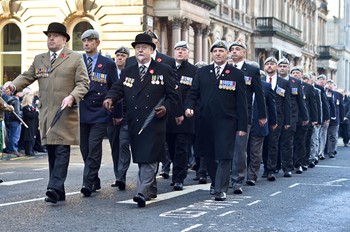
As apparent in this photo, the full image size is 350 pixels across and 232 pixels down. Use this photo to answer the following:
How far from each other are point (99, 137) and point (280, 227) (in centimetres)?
359

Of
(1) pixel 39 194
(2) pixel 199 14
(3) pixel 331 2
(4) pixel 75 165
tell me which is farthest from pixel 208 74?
(3) pixel 331 2

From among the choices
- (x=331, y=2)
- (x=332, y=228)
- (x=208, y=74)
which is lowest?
(x=332, y=228)

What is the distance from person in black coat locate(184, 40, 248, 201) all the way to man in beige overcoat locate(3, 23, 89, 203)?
1584 mm

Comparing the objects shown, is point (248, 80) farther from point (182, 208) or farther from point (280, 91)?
point (182, 208)

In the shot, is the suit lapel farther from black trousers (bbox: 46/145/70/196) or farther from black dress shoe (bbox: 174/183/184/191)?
black dress shoe (bbox: 174/183/184/191)

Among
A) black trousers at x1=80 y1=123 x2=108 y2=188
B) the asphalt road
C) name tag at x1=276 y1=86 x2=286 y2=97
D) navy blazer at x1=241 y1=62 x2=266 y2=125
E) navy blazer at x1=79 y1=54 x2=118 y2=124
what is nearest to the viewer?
the asphalt road

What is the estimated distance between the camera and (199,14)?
4200 centimetres

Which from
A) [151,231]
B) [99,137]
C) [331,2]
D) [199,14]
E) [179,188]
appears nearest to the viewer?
[151,231]

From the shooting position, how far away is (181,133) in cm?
1418

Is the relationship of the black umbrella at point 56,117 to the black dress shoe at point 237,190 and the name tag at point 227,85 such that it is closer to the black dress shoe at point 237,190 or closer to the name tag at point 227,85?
the name tag at point 227,85

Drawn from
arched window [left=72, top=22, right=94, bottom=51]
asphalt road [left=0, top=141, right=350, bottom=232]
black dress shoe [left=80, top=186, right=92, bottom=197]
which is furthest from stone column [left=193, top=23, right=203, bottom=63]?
black dress shoe [left=80, top=186, right=92, bottom=197]

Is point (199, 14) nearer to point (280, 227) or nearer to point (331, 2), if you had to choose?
point (280, 227)

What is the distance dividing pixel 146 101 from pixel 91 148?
1234mm

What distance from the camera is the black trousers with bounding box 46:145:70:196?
11.4 m
